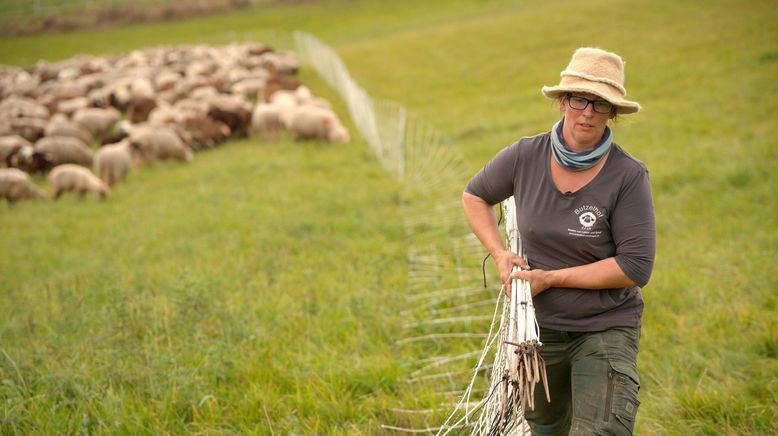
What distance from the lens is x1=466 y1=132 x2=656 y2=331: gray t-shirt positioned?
118 inches

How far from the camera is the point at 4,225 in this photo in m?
9.58

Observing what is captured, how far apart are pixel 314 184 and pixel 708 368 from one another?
6484 mm

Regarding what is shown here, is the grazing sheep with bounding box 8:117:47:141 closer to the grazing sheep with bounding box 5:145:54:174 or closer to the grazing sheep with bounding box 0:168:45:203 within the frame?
the grazing sheep with bounding box 5:145:54:174

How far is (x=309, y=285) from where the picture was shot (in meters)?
6.13

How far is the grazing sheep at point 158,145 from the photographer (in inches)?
508

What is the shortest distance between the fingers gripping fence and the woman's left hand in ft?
0.19

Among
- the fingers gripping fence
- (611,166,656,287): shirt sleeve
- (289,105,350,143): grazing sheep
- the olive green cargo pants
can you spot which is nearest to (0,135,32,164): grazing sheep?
(289,105,350,143): grazing sheep

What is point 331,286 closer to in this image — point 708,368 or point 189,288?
point 189,288

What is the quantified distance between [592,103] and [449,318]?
2.77 meters

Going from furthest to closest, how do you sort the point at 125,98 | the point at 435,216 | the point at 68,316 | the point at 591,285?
the point at 125,98 < the point at 435,216 < the point at 68,316 < the point at 591,285

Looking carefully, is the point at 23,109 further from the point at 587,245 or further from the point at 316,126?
the point at 587,245

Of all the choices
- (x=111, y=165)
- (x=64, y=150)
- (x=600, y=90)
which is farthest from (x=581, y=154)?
(x=64, y=150)

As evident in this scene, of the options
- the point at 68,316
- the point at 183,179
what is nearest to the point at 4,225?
the point at 183,179

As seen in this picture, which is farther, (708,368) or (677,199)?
(677,199)
